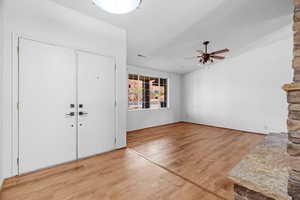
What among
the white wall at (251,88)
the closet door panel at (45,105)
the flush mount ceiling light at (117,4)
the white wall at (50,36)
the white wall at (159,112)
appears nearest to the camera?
the flush mount ceiling light at (117,4)

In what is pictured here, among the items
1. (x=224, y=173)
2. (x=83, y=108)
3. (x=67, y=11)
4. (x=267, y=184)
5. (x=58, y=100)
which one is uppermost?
(x=67, y=11)

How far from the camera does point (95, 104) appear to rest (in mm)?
2709

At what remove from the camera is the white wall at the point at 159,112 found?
518 cm

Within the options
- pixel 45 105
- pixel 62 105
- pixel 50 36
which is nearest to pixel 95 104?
pixel 62 105

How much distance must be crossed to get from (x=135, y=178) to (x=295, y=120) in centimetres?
197

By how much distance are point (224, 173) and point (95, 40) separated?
138 inches

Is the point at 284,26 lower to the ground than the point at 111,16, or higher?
higher

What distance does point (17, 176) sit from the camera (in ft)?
6.42

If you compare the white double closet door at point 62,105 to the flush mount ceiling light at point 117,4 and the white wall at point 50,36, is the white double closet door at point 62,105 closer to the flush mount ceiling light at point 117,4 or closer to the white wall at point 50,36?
the white wall at point 50,36

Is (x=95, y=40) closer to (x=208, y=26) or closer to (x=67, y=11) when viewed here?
(x=67, y=11)

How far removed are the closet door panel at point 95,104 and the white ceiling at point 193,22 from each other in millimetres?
979

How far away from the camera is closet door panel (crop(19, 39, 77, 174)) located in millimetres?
2016

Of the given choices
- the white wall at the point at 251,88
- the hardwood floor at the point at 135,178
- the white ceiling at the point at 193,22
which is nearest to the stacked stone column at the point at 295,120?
the hardwood floor at the point at 135,178

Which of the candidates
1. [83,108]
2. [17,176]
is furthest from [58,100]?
[17,176]
